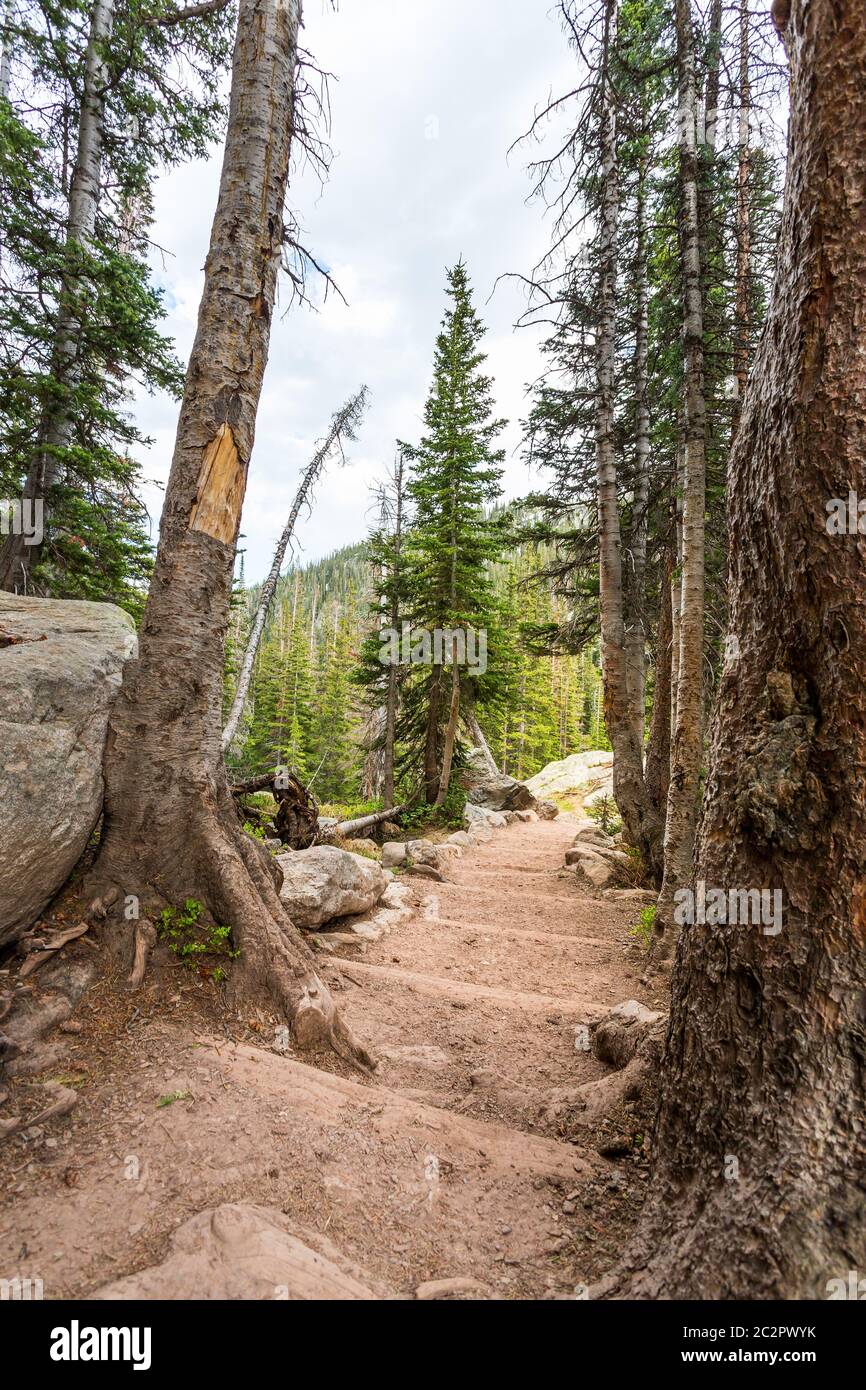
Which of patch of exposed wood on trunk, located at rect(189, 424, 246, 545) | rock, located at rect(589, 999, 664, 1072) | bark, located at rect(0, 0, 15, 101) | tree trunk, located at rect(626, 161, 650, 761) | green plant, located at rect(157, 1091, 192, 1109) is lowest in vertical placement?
rock, located at rect(589, 999, 664, 1072)

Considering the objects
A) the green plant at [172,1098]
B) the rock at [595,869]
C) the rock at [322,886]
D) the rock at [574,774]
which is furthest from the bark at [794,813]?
the rock at [574,774]

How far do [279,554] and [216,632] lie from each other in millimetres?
15642

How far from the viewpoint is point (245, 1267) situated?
1883 mm

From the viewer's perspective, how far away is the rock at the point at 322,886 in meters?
6.14

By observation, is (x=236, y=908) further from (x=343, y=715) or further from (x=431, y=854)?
(x=343, y=715)

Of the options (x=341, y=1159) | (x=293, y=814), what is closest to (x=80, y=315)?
(x=293, y=814)

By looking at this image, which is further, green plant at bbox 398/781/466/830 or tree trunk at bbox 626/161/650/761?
green plant at bbox 398/781/466/830

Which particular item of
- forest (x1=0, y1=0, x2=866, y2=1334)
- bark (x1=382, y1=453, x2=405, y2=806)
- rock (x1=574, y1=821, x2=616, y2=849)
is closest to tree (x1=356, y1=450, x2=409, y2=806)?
bark (x1=382, y1=453, x2=405, y2=806)

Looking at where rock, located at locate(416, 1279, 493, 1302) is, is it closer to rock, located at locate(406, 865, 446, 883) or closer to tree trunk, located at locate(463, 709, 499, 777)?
rock, located at locate(406, 865, 446, 883)

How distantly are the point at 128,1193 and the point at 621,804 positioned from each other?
30.5ft

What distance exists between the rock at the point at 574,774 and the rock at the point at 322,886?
67.8ft

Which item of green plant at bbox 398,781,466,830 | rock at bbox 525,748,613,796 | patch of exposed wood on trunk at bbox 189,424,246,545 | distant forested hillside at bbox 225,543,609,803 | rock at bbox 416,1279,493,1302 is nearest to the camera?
rock at bbox 416,1279,493,1302

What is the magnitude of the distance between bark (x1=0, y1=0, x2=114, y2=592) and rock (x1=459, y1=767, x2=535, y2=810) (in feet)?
46.2

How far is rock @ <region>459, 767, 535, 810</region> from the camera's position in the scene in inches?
765
